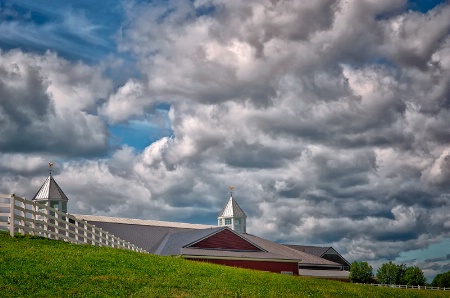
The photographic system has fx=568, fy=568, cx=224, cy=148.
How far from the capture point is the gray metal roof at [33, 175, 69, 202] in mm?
61406

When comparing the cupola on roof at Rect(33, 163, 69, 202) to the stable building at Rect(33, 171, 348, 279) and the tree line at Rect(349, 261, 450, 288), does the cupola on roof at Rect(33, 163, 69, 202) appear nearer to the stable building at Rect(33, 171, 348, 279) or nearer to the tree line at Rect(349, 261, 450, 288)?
the stable building at Rect(33, 171, 348, 279)

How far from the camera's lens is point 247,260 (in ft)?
160

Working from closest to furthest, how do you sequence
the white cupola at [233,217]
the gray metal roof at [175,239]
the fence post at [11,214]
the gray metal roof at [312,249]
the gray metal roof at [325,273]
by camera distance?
the fence post at [11,214]
the gray metal roof at [175,239]
the gray metal roof at [325,273]
the white cupola at [233,217]
the gray metal roof at [312,249]

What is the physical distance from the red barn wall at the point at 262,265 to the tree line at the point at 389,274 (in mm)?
29572

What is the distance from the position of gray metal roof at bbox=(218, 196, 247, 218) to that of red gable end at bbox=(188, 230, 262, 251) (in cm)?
1849

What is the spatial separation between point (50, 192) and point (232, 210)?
21600 millimetres

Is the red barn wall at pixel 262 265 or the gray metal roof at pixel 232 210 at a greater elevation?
the gray metal roof at pixel 232 210

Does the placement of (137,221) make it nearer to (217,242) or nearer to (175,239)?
(175,239)

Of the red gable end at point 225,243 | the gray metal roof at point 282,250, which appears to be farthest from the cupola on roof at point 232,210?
the red gable end at point 225,243

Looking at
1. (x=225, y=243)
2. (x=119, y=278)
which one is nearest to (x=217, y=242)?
(x=225, y=243)

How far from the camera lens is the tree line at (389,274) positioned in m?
79.3

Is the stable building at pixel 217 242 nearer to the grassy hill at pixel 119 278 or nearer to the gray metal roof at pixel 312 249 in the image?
the gray metal roof at pixel 312 249

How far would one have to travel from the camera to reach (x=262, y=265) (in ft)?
163

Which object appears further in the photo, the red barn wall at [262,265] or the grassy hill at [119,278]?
the red barn wall at [262,265]
